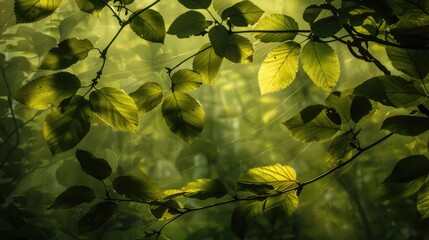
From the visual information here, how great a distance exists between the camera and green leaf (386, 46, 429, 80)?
19.5 inches

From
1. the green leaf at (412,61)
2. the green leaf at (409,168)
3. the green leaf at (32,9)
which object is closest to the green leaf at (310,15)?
the green leaf at (412,61)

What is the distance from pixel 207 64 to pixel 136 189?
0.72ft

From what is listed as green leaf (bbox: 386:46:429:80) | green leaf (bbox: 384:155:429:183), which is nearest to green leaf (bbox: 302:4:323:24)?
green leaf (bbox: 386:46:429:80)

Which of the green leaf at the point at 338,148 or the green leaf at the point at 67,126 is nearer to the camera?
the green leaf at the point at 67,126

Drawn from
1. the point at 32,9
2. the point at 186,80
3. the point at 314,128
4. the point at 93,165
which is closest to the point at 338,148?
the point at 314,128

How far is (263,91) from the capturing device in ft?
1.97

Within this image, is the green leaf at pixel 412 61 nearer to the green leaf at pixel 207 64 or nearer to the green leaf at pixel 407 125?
the green leaf at pixel 407 125

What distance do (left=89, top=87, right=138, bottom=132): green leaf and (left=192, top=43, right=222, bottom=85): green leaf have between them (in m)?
0.13

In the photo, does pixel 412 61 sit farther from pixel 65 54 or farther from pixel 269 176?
pixel 65 54

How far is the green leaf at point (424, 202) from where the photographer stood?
58cm

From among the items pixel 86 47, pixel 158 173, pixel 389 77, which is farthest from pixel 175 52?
pixel 389 77

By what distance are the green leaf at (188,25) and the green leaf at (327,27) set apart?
0.53 ft

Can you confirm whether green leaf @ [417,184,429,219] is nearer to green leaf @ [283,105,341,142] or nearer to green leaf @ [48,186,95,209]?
green leaf @ [283,105,341,142]

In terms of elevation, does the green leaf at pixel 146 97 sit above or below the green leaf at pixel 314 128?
above
